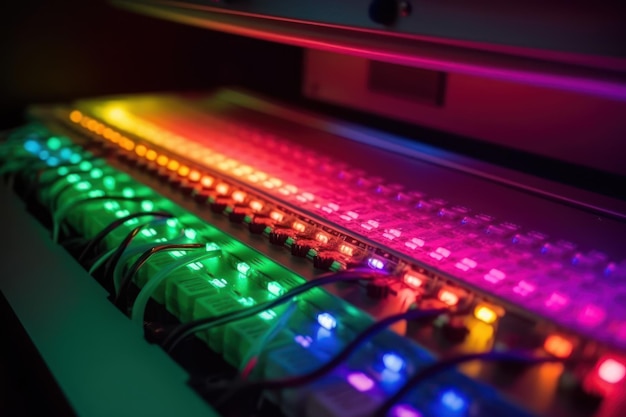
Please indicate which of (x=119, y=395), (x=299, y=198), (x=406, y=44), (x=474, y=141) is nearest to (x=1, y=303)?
(x=119, y=395)

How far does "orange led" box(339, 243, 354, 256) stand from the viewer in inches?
27.6

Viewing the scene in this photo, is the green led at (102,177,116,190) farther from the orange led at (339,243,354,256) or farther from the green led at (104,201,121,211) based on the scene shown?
the orange led at (339,243,354,256)

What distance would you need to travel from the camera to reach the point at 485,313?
57cm

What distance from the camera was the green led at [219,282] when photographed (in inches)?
28.5

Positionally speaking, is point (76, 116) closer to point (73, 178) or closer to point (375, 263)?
point (73, 178)

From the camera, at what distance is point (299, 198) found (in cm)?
87

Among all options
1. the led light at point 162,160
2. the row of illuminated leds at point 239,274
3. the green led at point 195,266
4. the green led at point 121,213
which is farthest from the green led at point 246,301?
the led light at point 162,160

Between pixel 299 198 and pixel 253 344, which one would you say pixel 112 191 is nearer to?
pixel 299 198

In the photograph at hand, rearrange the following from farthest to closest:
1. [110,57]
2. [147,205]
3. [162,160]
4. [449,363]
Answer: [110,57] < [162,160] < [147,205] < [449,363]

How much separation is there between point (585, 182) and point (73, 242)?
90 centimetres

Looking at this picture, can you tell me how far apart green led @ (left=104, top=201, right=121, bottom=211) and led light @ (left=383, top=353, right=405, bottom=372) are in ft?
1.90

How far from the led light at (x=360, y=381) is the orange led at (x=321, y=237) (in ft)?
0.70

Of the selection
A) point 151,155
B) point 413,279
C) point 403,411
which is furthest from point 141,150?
point 403,411

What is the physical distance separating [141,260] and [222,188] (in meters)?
0.22
